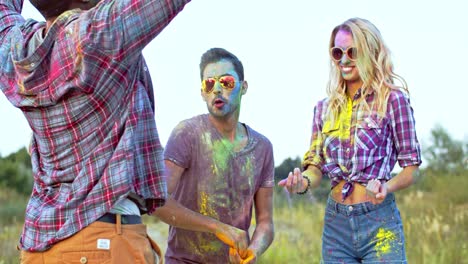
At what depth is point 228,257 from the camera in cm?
536

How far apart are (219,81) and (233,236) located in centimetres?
122

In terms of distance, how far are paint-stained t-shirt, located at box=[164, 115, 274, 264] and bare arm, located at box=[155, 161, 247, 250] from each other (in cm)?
20

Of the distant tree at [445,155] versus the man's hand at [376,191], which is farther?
the distant tree at [445,155]

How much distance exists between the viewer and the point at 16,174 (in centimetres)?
1712

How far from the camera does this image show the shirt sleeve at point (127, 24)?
122 inches

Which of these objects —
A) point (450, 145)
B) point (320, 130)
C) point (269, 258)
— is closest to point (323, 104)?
point (320, 130)

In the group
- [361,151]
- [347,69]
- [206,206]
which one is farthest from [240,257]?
[347,69]

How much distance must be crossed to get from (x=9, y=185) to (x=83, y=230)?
14.3 metres

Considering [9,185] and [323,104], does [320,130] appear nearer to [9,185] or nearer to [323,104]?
[323,104]

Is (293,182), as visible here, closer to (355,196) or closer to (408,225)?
(355,196)

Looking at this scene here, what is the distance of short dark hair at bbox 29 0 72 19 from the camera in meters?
3.38

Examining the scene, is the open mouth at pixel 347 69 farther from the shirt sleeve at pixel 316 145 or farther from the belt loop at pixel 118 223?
the belt loop at pixel 118 223

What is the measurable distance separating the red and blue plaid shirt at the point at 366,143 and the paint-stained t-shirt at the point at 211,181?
1.82ft

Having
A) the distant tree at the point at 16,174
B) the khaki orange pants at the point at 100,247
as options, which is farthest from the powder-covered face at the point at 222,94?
the distant tree at the point at 16,174
